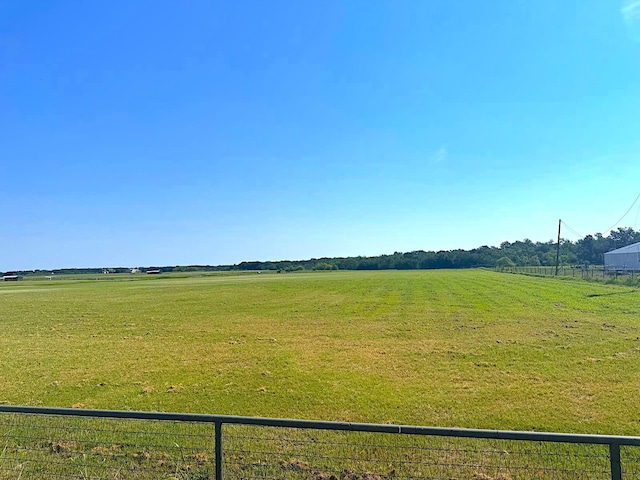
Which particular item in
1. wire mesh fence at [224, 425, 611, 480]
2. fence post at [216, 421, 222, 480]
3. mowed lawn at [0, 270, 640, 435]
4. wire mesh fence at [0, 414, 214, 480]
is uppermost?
fence post at [216, 421, 222, 480]

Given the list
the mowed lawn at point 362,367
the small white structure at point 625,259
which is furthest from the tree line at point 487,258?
the mowed lawn at point 362,367

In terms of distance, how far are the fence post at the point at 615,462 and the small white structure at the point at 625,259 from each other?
57349 millimetres

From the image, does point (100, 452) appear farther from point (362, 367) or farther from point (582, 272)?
point (582, 272)

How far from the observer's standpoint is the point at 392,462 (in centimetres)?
511

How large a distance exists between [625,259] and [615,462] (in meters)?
65.8

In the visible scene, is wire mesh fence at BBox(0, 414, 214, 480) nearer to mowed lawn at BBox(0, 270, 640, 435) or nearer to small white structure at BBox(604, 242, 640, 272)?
mowed lawn at BBox(0, 270, 640, 435)

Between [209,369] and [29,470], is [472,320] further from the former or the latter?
[29,470]

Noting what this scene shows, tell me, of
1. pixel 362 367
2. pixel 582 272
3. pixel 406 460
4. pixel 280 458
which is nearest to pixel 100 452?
pixel 280 458

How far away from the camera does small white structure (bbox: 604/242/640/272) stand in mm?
51947

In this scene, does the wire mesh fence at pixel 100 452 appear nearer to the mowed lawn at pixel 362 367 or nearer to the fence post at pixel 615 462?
the mowed lawn at pixel 362 367

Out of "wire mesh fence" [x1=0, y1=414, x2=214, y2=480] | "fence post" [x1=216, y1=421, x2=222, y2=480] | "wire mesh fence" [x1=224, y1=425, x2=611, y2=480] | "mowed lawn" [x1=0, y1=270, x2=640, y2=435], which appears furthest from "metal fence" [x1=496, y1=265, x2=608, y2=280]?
"fence post" [x1=216, y1=421, x2=222, y2=480]

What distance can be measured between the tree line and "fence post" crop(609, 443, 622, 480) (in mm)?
105693

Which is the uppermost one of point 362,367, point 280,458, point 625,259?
point 625,259

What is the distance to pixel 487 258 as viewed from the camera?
128 metres
